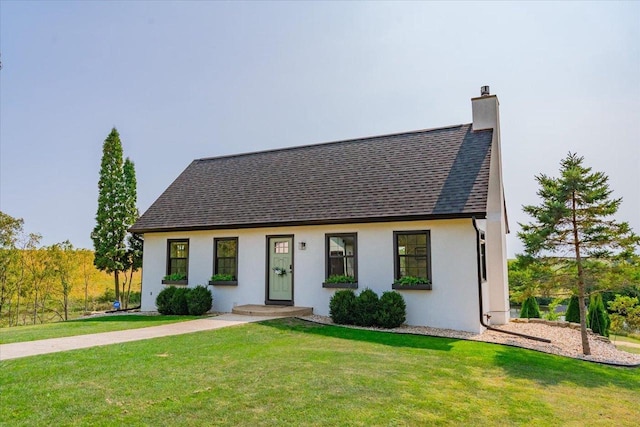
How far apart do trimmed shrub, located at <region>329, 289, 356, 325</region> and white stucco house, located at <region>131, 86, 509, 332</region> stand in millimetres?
633

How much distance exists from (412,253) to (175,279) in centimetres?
844

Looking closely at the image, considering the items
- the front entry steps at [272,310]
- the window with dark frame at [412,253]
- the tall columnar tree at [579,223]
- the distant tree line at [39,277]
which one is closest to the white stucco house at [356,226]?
the window with dark frame at [412,253]

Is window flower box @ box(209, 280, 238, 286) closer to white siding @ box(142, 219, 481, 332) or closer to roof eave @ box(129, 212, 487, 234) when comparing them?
white siding @ box(142, 219, 481, 332)

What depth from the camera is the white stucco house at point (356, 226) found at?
10633 mm

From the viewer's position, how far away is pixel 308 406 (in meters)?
4.38

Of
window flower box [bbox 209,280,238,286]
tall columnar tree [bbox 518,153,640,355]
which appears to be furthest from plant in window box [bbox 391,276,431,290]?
window flower box [bbox 209,280,238,286]

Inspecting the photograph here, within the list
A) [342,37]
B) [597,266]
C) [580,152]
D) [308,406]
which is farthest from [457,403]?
[342,37]

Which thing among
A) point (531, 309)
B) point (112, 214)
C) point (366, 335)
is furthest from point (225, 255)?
point (531, 309)

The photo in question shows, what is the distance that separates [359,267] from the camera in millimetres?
11656

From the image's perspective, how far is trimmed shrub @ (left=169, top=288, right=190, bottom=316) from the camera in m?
13.1

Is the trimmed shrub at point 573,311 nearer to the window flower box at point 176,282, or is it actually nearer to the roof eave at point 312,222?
the roof eave at point 312,222

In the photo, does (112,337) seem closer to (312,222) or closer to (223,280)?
(223,280)

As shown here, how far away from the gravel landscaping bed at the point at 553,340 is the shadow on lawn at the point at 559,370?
582 mm

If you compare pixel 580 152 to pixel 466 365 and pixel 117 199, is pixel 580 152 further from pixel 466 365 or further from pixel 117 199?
pixel 117 199
